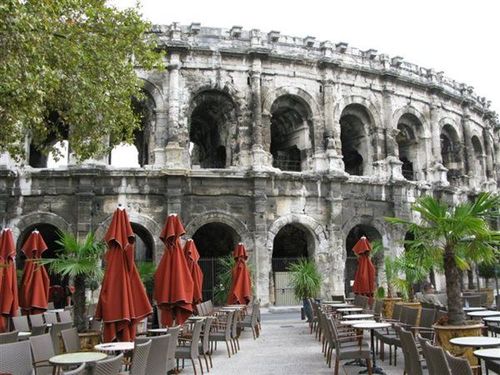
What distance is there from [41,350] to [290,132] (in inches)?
651

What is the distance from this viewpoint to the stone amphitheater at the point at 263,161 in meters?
17.6

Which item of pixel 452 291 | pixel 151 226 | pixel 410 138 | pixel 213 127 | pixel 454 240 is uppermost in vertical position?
pixel 213 127

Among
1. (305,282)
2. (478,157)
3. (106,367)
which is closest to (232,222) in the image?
(305,282)

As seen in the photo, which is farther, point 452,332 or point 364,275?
point 364,275

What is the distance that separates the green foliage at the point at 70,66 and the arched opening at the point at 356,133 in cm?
1114

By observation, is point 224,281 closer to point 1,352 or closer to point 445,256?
point 445,256

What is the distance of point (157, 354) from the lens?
19.9 ft

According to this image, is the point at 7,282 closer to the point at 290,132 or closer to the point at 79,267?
the point at 79,267

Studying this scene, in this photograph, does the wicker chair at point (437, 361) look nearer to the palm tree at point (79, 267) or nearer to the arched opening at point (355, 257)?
the palm tree at point (79, 267)

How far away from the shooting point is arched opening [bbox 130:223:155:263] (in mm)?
20567

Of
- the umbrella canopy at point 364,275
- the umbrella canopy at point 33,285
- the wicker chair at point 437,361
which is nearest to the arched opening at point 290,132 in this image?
the umbrella canopy at point 364,275

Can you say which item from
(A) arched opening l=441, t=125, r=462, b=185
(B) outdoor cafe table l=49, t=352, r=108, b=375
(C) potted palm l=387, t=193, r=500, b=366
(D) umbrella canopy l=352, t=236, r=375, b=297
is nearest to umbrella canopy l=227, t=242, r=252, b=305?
(D) umbrella canopy l=352, t=236, r=375, b=297

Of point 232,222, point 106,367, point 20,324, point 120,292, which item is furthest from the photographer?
point 232,222

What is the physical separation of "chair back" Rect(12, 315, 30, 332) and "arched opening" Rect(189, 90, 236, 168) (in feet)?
37.0
